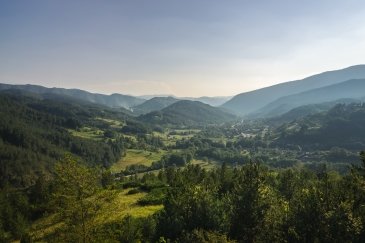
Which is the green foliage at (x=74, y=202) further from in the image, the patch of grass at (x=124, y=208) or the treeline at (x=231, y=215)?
the patch of grass at (x=124, y=208)

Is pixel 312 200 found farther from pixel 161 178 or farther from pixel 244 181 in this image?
pixel 161 178

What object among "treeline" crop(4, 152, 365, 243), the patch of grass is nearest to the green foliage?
"treeline" crop(4, 152, 365, 243)

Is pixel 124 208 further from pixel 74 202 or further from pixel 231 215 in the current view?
pixel 231 215

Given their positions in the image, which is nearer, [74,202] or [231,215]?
[74,202]

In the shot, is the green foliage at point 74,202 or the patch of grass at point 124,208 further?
the patch of grass at point 124,208

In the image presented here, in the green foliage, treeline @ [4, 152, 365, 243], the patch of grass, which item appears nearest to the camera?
the green foliage

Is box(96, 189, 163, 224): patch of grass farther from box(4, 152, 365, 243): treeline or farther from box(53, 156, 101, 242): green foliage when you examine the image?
box(53, 156, 101, 242): green foliage

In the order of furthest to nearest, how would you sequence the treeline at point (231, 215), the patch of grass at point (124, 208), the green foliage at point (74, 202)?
the patch of grass at point (124, 208)
the treeline at point (231, 215)
the green foliage at point (74, 202)

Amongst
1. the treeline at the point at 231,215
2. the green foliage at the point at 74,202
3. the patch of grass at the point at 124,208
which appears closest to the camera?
the green foliage at the point at 74,202

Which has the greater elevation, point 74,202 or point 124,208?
point 74,202

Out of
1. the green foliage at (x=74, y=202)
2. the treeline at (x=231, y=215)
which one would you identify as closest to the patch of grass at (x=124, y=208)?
the treeline at (x=231, y=215)

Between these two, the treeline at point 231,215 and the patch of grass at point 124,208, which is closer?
the treeline at point 231,215

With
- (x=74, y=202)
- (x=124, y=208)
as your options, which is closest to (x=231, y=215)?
(x=124, y=208)

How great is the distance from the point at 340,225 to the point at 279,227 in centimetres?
731
